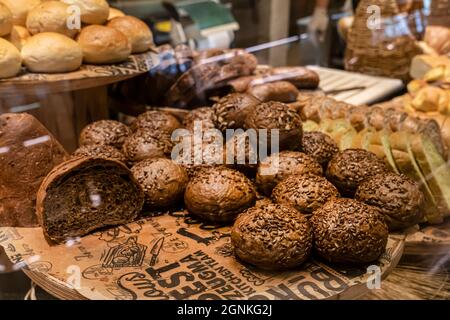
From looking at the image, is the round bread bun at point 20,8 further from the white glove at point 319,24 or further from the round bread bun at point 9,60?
the white glove at point 319,24

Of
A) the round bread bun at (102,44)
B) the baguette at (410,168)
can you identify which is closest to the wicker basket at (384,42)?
the baguette at (410,168)

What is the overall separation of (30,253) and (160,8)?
1594 millimetres

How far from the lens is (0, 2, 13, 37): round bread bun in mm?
1785

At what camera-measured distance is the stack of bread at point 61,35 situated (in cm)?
181

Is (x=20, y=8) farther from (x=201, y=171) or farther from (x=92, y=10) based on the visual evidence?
(x=201, y=171)

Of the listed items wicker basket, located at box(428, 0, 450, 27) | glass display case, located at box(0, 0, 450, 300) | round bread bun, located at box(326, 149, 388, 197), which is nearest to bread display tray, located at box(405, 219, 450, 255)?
glass display case, located at box(0, 0, 450, 300)

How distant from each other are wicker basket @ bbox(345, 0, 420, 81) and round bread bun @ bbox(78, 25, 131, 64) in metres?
1.46

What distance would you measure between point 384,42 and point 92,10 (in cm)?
164

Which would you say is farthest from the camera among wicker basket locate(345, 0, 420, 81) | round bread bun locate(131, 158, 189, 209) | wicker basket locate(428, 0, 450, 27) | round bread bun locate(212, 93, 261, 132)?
wicker basket locate(428, 0, 450, 27)

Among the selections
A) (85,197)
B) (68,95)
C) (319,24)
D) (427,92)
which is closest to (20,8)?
(68,95)

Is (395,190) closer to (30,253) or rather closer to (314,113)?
(314,113)

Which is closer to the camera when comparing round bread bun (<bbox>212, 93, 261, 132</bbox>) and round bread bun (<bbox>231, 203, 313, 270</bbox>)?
round bread bun (<bbox>231, 203, 313, 270</bbox>)

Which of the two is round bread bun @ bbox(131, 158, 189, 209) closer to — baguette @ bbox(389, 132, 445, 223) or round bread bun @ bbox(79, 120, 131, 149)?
round bread bun @ bbox(79, 120, 131, 149)

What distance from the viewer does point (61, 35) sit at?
190 cm
